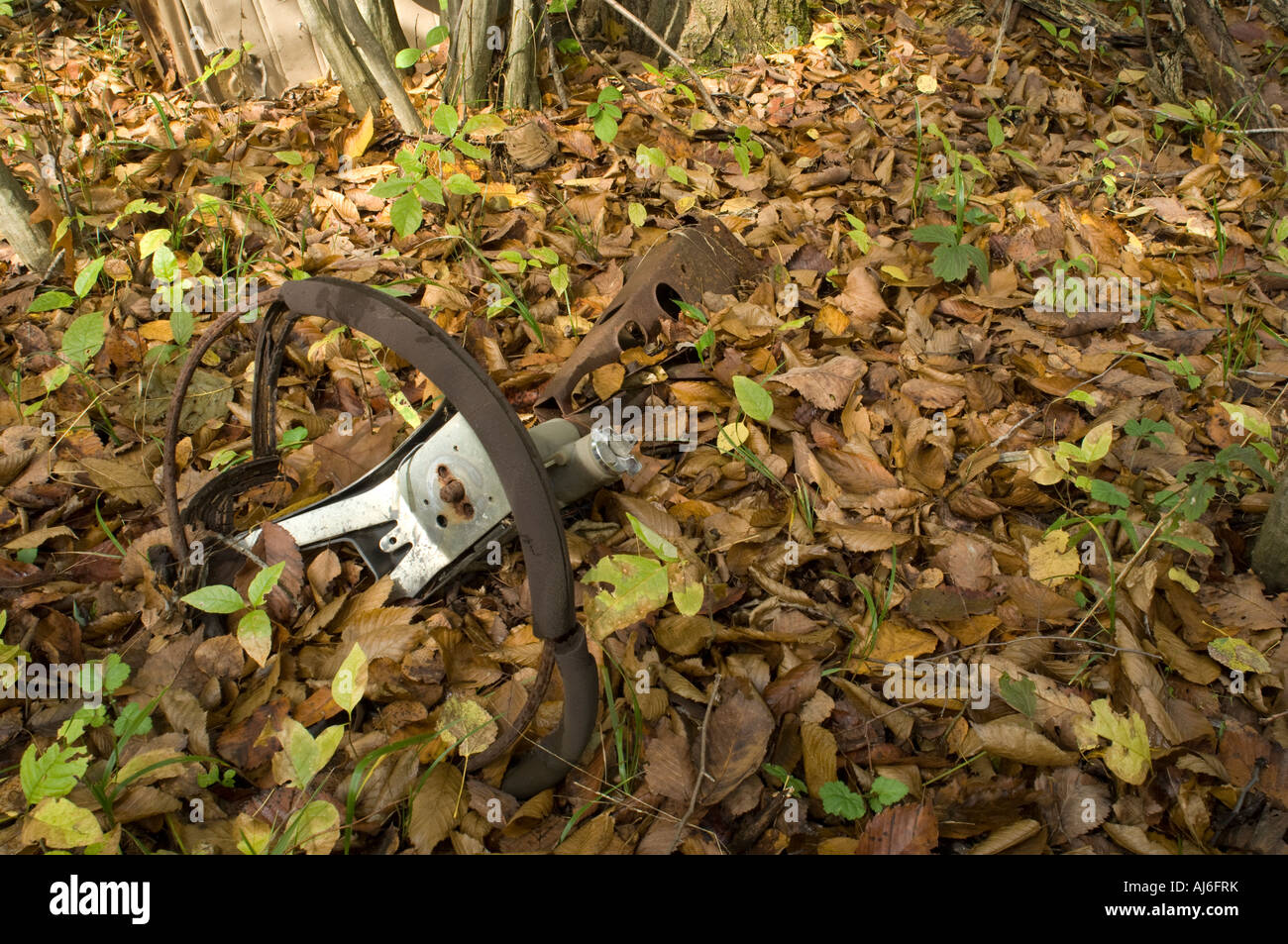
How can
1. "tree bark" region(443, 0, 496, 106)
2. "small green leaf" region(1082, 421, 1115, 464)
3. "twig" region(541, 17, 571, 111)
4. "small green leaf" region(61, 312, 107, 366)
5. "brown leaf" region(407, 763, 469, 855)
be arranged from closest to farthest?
"brown leaf" region(407, 763, 469, 855) < "small green leaf" region(1082, 421, 1115, 464) < "small green leaf" region(61, 312, 107, 366) < "tree bark" region(443, 0, 496, 106) < "twig" region(541, 17, 571, 111)

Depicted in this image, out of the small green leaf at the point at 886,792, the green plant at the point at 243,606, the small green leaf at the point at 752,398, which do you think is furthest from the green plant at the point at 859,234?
the green plant at the point at 243,606

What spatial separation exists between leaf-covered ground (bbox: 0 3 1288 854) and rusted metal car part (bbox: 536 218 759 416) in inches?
3.5

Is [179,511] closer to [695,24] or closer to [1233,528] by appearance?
[1233,528]

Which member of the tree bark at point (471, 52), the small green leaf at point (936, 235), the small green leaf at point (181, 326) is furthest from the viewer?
the tree bark at point (471, 52)

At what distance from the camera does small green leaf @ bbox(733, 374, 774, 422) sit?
2062 mm

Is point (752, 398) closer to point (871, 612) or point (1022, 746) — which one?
point (871, 612)

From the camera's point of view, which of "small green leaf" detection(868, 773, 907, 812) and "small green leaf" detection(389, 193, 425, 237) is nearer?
"small green leaf" detection(868, 773, 907, 812)

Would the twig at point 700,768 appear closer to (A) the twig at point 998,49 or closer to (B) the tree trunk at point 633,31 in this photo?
(B) the tree trunk at point 633,31

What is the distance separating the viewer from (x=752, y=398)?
2.07 m

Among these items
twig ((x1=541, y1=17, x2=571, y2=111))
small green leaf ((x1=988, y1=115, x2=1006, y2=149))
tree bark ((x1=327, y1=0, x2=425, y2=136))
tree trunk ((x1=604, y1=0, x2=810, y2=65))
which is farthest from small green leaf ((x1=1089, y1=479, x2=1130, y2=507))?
tree trunk ((x1=604, y1=0, x2=810, y2=65))

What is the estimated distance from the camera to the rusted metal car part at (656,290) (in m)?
2.32

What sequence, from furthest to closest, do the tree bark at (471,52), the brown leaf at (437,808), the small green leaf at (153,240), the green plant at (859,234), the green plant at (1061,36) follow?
1. the green plant at (1061,36)
2. the tree bark at (471,52)
3. the green plant at (859,234)
4. the small green leaf at (153,240)
5. the brown leaf at (437,808)

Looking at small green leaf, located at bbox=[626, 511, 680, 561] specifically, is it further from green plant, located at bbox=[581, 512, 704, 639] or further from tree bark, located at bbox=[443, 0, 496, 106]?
tree bark, located at bbox=[443, 0, 496, 106]

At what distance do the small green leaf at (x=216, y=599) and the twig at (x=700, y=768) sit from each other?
102 cm
